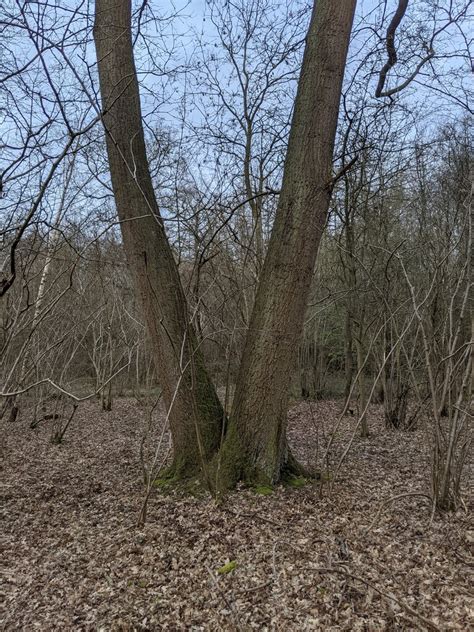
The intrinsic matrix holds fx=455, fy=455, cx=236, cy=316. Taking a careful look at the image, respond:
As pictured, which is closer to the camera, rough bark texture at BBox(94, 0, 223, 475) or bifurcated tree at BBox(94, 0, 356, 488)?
bifurcated tree at BBox(94, 0, 356, 488)

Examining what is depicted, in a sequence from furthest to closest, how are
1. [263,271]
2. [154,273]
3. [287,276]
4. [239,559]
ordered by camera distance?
[154,273]
[263,271]
[287,276]
[239,559]

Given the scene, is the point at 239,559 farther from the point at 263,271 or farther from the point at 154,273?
the point at 154,273

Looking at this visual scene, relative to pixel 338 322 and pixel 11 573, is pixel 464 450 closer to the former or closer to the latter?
pixel 11 573

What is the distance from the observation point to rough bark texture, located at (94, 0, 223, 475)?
396 cm

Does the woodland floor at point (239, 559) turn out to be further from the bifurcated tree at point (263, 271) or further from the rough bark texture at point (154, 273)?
the rough bark texture at point (154, 273)

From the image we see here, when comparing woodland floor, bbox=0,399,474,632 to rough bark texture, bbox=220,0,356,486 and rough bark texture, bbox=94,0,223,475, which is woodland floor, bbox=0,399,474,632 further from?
rough bark texture, bbox=94,0,223,475

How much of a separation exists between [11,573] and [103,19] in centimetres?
419

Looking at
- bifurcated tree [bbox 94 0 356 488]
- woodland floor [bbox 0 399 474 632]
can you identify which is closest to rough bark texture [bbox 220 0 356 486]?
bifurcated tree [bbox 94 0 356 488]

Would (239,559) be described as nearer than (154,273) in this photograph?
Yes

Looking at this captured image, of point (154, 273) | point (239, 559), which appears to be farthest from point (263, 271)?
point (239, 559)

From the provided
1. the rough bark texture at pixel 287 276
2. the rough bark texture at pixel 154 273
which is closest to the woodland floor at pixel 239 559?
the rough bark texture at pixel 287 276

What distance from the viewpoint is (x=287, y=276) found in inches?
145

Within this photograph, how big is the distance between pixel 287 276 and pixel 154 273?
117 cm

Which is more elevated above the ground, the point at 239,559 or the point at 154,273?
the point at 154,273
